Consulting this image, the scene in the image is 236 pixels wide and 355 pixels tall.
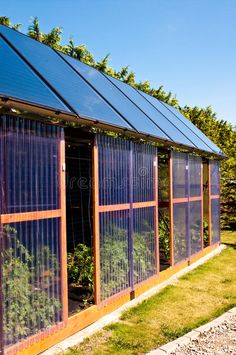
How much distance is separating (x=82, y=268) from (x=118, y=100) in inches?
120

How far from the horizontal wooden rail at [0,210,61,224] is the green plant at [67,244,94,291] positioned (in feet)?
6.05

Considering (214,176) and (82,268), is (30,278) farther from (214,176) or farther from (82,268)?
(214,176)

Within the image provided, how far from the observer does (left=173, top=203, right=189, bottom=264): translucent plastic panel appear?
28.9 ft

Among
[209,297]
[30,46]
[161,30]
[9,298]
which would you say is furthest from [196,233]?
[9,298]

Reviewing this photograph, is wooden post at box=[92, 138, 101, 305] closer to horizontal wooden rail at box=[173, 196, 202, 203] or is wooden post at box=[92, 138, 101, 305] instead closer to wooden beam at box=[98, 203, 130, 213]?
wooden beam at box=[98, 203, 130, 213]

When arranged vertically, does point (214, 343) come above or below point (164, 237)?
below

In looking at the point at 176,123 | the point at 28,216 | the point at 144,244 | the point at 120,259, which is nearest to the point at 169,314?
the point at 120,259

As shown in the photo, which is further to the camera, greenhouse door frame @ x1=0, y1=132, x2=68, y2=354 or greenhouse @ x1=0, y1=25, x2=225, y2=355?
greenhouse door frame @ x1=0, y1=132, x2=68, y2=354

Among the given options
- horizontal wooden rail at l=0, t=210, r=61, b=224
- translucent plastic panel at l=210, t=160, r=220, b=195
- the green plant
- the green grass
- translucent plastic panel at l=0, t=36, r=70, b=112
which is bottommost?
the green grass

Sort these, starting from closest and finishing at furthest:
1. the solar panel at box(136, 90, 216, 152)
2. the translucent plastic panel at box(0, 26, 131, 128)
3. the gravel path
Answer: the gravel path → the translucent plastic panel at box(0, 26, 131, 128) → the solar panel at box(136, 90, 216, 152)

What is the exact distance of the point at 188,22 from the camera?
9.75 meters

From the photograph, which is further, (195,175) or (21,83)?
(195,175)

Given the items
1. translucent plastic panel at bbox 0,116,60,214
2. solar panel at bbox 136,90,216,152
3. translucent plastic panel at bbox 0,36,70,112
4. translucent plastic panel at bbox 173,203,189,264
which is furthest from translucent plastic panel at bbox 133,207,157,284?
solar panel at bbox 136,90,216,152

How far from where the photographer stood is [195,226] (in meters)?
10.0
